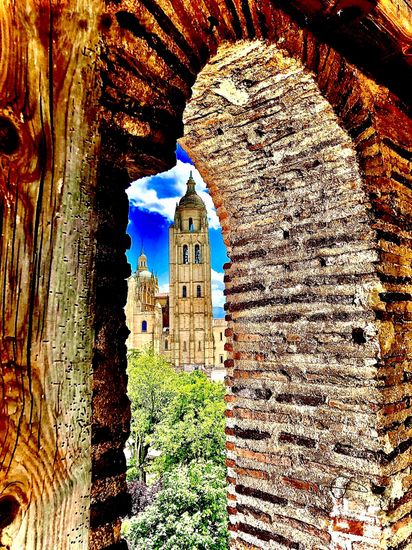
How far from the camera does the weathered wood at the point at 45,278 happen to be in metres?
0.67

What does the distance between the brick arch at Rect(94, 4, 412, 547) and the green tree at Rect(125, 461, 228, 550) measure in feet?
22.6

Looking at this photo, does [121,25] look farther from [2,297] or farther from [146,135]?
[2,297]

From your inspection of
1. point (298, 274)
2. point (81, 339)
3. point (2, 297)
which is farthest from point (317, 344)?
point (2, 297)

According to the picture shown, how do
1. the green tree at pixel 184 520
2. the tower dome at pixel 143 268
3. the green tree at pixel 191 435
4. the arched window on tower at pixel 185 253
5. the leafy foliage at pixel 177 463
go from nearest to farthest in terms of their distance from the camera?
the green tree at pixel 184 520, the leafy foliage at pixel 177 463, the green tree at pixel 191 435, the arched window on tower at pixel 185 253, the tower dome at pixel 143 268

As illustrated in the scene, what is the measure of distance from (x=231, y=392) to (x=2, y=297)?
2263 mm

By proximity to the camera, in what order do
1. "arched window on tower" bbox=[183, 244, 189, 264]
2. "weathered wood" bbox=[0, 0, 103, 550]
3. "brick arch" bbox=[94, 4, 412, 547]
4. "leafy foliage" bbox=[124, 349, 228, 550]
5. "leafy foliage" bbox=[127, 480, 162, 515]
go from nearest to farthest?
A: "weathered wood" bbox=[0, 0, 103, 550] < "brick arch" bbox=[94, 4, 412, 547] < "leafy foliage" bbox=[124, 349, 228, 550] < "leafy foliage" bbox=[127, 480, 162, 515] < "arched window on tower" bbox=[183, 244, 189, 264]

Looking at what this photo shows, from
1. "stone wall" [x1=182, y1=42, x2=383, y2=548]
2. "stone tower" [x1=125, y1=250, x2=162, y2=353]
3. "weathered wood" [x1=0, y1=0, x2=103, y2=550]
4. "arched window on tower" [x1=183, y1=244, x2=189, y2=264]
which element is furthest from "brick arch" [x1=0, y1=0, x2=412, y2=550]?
"arched window on tower" [x1=183, y1=244, x2=189, y2=264]

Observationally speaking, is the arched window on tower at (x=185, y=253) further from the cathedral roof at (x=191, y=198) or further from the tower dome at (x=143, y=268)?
the tower dome at (x=143, y=268)

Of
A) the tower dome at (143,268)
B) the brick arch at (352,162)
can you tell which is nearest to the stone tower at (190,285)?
the tower dome at (143,268)

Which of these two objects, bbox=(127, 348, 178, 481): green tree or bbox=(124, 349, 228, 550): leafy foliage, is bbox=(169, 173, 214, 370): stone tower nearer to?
bbox=(124, 349, 228, 550): leafy foliage

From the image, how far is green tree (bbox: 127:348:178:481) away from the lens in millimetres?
16797

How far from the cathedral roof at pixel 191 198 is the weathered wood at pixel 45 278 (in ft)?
148

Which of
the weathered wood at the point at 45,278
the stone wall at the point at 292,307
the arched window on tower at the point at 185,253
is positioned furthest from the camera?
the arched window on tower at the point at 185,253

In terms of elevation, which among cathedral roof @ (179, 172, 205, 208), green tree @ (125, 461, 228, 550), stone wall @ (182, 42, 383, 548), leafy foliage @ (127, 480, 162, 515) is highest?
cathedral roof @ (179, 172, 205, 208)
